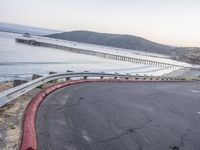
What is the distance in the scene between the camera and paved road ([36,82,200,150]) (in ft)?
19.2

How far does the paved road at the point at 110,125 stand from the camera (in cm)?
586

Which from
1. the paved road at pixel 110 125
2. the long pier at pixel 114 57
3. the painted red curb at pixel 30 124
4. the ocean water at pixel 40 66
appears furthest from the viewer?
the long pier at pixel 114 57

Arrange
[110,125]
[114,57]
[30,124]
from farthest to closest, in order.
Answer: [114,57] < [110,125] < [30,124]

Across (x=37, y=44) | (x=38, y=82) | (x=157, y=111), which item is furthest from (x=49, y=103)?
(x=37, y=44)

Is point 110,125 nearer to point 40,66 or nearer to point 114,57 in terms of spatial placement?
point 40,66

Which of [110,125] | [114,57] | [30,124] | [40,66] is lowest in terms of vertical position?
[114,57]

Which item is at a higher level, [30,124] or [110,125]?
[30,124]

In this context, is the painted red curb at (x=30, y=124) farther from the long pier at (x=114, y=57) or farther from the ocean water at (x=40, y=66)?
the long pier at (x=114, y=57)

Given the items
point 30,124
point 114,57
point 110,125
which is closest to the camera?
point 30,124

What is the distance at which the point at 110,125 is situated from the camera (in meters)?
7.41

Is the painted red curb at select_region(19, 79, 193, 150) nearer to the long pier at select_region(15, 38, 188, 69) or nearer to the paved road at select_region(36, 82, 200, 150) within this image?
the paved road at select_region(36, 82, 200, 150)

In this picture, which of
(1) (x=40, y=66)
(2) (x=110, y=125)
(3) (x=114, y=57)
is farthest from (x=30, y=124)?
(3) (x=114, y=57)

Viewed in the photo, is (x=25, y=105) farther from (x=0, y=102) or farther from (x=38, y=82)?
(x=38, y=82)

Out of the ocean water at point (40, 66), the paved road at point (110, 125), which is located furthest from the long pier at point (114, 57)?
the paved road at point (110, 125)
